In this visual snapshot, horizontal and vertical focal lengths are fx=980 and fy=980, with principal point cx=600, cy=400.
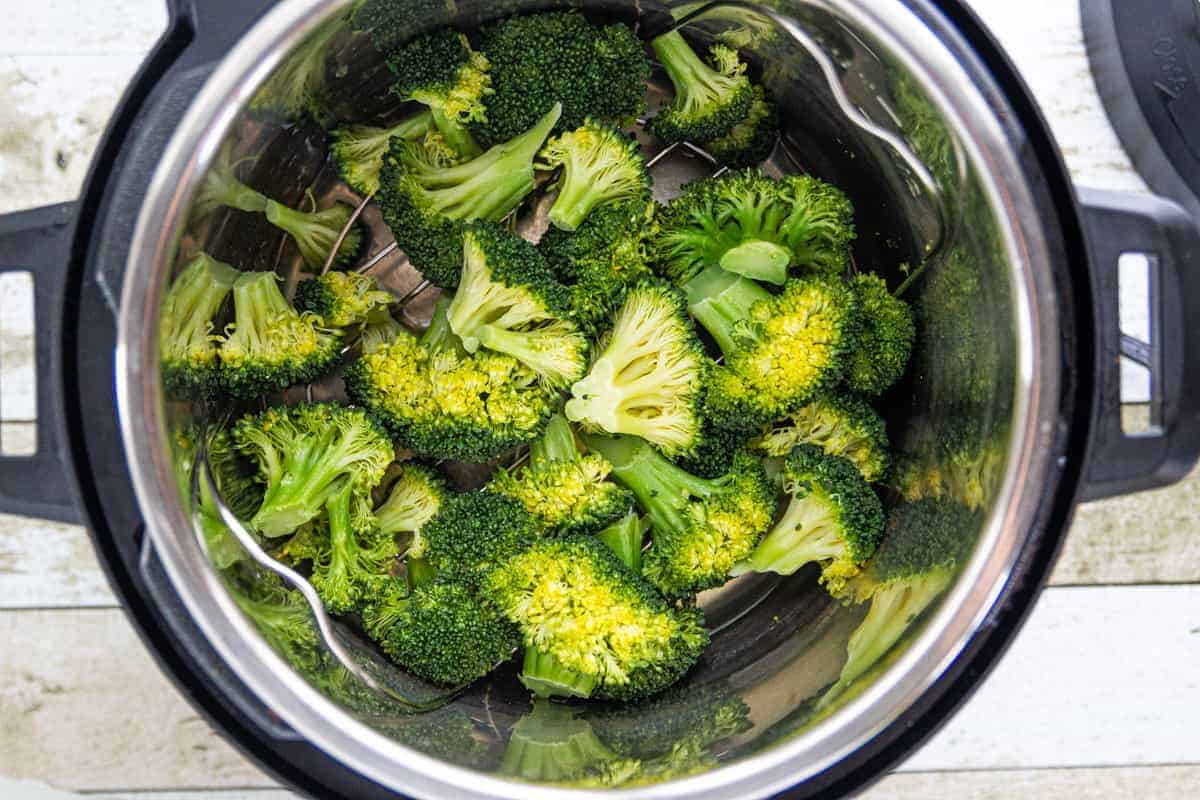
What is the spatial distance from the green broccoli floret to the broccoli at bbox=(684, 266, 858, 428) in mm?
364

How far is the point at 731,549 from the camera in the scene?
105cm

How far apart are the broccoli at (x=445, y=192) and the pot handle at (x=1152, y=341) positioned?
0.55m

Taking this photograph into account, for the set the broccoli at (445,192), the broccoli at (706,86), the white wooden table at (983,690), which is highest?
the broccoli at (706,86)

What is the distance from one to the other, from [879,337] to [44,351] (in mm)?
812

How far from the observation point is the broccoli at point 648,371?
1.04 m

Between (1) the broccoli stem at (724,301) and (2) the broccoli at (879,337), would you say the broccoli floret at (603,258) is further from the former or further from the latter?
(2) the broccoli at (879,337)

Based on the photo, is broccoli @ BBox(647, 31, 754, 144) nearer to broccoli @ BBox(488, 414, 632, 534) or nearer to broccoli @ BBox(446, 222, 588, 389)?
broccoli @ BBox(446, 222, 588, 389)

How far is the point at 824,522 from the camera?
1.04m

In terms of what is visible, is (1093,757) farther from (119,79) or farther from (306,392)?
(119,79)

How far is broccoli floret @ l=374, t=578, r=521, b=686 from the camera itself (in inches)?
40.4

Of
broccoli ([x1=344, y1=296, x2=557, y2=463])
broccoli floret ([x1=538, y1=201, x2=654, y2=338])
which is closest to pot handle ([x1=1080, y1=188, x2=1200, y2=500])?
broccoli floret ([x1=538, y1=201, x2=654, y2=338])

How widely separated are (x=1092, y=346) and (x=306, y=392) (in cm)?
84

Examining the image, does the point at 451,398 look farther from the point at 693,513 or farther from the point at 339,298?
the point at 693,513

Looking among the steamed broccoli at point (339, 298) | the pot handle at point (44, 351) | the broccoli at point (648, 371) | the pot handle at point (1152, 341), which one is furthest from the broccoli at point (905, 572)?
the pot handle at point (44, 351)
